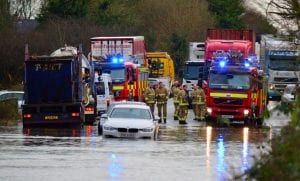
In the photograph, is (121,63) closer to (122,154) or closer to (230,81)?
(230,81)

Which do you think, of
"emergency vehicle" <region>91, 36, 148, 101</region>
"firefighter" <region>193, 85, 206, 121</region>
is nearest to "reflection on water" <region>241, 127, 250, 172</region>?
"firefighter" <region>193, 85, 206, 121</region>

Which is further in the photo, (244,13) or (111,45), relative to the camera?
(244,13)

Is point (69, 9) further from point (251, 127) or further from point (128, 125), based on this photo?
point (128, 125)

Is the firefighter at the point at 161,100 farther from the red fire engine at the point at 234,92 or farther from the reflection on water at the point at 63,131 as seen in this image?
the reflection on water at the point at 63,131

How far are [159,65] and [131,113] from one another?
40.8 m

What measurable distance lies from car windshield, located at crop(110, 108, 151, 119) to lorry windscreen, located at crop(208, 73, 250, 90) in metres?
9.99

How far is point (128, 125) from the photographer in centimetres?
2973

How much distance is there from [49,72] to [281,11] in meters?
20.0

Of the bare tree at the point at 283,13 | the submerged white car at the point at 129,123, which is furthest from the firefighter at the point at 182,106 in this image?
the bare tree at the point at 283,13

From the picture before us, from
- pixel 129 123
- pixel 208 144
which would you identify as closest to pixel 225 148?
pixel 208 144

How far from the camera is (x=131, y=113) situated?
30.9 metres

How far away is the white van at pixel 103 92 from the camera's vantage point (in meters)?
43.2

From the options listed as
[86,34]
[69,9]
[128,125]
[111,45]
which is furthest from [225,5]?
[128,125]

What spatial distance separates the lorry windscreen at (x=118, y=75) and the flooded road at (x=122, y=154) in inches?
432
